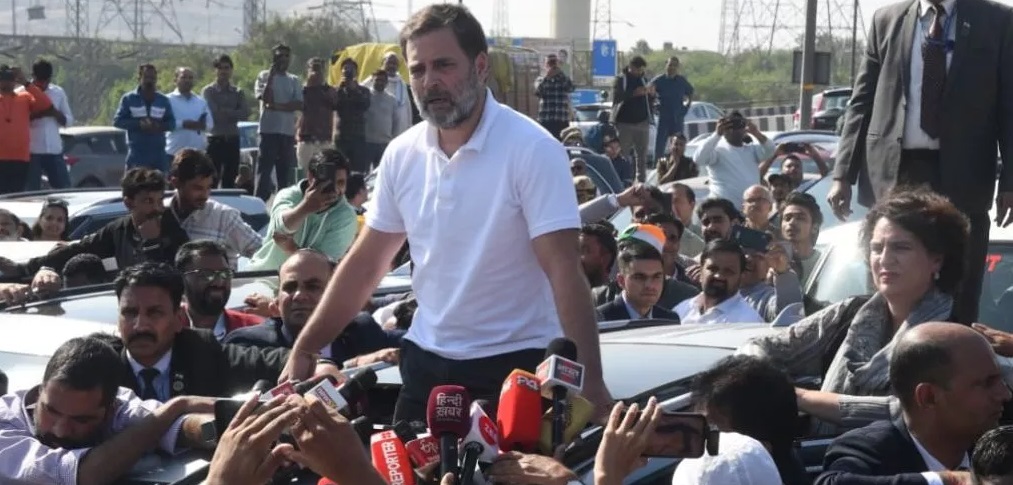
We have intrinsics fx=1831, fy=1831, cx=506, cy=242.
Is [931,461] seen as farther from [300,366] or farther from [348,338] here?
[348,338]

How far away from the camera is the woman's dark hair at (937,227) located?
5.27m

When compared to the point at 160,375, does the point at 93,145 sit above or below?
below

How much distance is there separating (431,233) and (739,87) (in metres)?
70.2

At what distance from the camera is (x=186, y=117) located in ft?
62.6

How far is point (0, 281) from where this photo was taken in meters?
9.49

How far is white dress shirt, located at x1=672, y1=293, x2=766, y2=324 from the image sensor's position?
8352mm

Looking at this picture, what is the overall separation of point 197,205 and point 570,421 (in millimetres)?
6552

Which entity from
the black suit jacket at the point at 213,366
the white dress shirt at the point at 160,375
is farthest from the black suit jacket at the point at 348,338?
the white dress shirt at the point at 160,375

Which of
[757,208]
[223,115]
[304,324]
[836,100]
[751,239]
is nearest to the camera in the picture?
[304,324]

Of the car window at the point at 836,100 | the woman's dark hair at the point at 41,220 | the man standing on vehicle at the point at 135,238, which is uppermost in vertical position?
the man standing on vehicle at the point at 135,238

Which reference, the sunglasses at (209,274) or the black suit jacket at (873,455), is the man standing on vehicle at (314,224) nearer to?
the sunglasses at (209,274)

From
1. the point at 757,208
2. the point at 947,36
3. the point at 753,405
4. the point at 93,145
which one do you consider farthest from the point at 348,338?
the point at 93,145

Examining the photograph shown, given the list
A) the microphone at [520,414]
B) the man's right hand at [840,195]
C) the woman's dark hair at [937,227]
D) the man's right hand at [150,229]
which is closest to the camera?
the microphone at [520,414]

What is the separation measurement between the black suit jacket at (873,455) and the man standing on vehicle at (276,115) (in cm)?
1570
